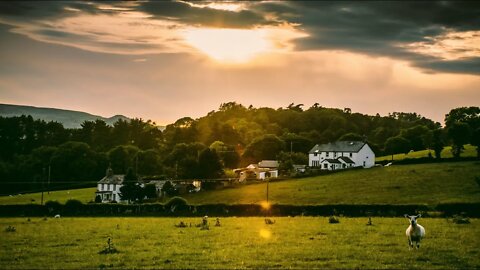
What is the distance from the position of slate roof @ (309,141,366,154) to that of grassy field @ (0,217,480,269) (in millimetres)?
97728

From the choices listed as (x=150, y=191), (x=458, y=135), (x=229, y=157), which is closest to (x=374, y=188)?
(x=458, y=135)

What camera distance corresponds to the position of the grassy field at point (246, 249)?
2781 cm

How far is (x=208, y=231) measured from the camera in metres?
46.6

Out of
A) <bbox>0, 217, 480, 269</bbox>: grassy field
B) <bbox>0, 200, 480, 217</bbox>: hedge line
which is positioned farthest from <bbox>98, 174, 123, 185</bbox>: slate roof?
<bbox>0, 217, 480, 269</bbox>: grassy field

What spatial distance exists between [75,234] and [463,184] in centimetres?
7027

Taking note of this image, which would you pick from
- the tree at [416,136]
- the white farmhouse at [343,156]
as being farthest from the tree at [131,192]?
the tree at [416,136]

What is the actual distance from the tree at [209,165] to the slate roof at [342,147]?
34.5m

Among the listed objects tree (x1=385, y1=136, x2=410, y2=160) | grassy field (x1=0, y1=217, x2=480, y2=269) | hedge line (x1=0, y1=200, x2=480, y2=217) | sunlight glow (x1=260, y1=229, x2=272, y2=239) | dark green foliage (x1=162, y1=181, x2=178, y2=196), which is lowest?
grassy field (x1=0, y1=217, x2=480, y2=269)

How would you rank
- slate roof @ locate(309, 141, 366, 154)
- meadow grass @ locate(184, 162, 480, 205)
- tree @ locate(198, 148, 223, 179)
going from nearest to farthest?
meadow grass @ locate(184, 162, 480, 205), tree @ locate(198, 148, 223, 179), slate roof @ locate(309, 141, 366, 154)

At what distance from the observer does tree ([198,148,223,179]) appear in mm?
125250

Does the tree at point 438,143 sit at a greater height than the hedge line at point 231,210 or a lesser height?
greater

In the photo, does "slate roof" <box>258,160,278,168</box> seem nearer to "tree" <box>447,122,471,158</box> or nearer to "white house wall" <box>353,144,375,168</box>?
Answer: "white house wall" <box>353,144,375,168</box>

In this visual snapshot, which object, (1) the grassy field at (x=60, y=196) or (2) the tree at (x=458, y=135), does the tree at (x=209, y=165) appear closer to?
(1) the grassy field at (x=60, y=196)

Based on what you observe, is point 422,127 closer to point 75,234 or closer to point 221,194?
point 221,194
